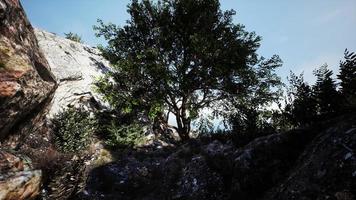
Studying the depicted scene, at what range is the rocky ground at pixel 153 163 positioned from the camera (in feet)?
→ 17.4

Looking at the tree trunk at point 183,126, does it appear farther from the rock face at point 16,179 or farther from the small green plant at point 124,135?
the rock face at point 16,179

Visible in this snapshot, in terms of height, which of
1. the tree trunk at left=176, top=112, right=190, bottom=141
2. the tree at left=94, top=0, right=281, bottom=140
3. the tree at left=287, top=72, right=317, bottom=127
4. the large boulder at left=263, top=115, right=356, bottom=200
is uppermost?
the tree at left=94, top=0, right=281, bottom=140

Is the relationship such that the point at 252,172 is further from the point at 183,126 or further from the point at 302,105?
the point at 183,126

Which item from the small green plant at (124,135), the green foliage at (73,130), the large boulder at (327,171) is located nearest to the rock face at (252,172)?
the large boulder at (327,171)

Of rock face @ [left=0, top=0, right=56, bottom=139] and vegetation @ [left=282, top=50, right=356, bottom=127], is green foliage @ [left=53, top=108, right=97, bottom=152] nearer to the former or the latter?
rock face @ [left=0, top=0, right=56, bottom=139]

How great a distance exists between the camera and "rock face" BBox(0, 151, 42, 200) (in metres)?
6.59

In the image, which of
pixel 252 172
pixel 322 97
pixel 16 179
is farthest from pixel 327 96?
pixel 16 179

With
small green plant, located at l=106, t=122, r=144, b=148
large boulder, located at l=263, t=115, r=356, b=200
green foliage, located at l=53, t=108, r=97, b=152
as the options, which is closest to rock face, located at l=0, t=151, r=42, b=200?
large boulder, located at l=263, t=115, r=356, b=200

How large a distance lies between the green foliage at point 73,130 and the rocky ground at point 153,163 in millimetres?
636

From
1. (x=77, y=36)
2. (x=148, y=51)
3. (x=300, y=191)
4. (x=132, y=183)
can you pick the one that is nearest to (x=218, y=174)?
(x=300, y=191)

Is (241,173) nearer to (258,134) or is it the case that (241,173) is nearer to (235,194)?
(235,194)

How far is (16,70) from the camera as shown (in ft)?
28.3

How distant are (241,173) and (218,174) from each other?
1630 mm

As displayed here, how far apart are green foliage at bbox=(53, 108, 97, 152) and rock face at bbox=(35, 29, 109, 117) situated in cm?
125
